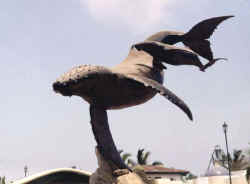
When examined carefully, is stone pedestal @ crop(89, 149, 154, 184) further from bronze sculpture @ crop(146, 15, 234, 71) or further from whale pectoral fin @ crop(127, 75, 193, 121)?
bronze sculpture @ crop(146, 15, 234, 71)

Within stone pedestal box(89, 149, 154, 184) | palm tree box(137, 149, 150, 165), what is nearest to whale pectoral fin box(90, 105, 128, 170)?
stone pedestal box(89, 149, 154, 184)

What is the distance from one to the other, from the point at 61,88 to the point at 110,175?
2939mm

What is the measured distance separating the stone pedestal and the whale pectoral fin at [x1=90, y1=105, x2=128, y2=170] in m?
Result: 0.15

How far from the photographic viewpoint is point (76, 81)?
31.3ft

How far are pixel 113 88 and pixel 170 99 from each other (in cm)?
167

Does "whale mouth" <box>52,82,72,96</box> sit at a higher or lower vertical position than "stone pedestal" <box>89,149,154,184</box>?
higher

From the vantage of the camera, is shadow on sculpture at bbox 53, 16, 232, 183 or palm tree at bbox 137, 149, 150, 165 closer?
shadow on sculpture at bbox 53, 16, 232, 183

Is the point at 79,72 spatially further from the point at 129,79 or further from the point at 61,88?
the point at 129,79

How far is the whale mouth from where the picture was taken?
953 cm

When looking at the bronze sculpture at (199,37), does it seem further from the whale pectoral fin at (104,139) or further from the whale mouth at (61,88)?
the whale mouth at (61,88)

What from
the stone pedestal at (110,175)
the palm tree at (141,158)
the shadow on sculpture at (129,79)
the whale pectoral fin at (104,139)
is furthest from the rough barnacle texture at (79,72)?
the palm tree at (141,158)

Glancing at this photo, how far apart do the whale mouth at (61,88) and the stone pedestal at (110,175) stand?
2208mm

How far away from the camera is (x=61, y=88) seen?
Answer: 31.5ft

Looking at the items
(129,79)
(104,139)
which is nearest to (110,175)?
(104,139)
